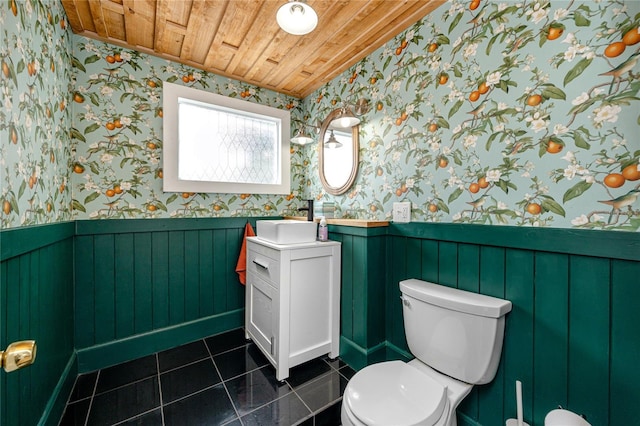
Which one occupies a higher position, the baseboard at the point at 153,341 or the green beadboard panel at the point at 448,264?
the green beadboard panel at the point at 448,264

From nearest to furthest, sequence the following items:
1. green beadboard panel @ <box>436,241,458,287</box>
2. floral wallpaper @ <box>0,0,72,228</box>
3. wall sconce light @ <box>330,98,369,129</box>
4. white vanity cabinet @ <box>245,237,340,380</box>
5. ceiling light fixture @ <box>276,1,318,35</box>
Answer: floral wallpaper @ <box>0,0,72,228</box>, ceiling light fixture @ <box>276,1,318,35</box>, green beadboard panel @ <box>436,241,458,287</box>, white vanity cabinet @ <box>245,237,340,380</box>, wall sconce light @ <box>330,98,369,129</box>

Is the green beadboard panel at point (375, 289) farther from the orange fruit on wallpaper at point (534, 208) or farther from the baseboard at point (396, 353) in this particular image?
the orange fruit on wallpaper at point (534, 208)

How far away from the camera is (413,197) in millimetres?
1551

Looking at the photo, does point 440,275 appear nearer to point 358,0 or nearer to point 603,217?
point 603,217

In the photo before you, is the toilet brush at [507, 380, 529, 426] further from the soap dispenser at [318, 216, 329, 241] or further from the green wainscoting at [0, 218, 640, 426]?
the soap dispenser at [318, 216, 329, 241]

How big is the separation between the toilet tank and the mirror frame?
967 mm

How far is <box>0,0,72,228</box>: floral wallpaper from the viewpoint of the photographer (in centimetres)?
84

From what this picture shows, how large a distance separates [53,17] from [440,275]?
241 cm

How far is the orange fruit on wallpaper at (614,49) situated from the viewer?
2.87 feet

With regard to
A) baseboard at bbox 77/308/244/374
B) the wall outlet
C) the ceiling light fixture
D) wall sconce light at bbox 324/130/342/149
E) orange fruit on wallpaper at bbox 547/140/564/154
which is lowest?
baseboard at bbox 77/308/244/374

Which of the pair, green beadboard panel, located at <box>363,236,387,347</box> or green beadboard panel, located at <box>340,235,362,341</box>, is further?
green beadboard panel, located at <box>340,235,362,341</box>

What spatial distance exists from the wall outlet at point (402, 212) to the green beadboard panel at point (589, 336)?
0.75 metres

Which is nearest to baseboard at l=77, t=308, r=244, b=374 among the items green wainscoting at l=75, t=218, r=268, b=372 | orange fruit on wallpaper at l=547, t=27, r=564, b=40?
green wainscoting at l=75, t=218, r=268, b=372

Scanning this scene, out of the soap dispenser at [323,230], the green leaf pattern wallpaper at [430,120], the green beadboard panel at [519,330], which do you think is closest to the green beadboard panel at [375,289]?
the green leaf pattern wallpaper at [430,120]
